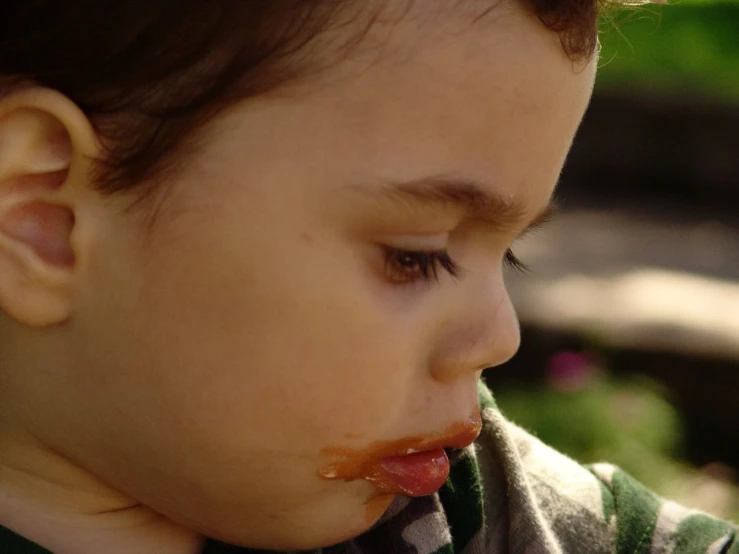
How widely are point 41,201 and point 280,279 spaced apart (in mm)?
228

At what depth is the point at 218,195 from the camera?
96 cm

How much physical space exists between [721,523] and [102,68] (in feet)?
2.83

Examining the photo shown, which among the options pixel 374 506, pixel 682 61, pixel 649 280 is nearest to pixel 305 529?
pixel 374 506

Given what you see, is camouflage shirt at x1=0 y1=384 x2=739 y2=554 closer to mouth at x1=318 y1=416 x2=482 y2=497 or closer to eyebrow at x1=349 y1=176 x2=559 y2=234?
mouth at x1=318 y1=416 x2=482 y2=497

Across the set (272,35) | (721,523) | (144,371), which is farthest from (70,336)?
(721,523)

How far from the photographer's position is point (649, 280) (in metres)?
3.24

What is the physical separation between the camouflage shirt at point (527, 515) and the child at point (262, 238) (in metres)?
0.16

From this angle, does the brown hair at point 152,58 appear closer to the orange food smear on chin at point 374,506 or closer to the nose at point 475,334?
the nose at point 475,334

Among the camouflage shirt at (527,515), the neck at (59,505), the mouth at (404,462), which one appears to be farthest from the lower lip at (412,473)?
the neck at (59,505)

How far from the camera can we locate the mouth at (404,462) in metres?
1.04

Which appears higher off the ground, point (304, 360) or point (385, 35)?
point (385, 35)

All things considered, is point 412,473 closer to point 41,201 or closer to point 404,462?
point 404,462

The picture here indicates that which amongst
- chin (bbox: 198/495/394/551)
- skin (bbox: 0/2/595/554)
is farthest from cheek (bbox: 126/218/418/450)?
chin (bbox: 198/495/394/551)

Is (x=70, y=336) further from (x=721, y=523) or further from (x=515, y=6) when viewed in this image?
(x=721, y=523)
